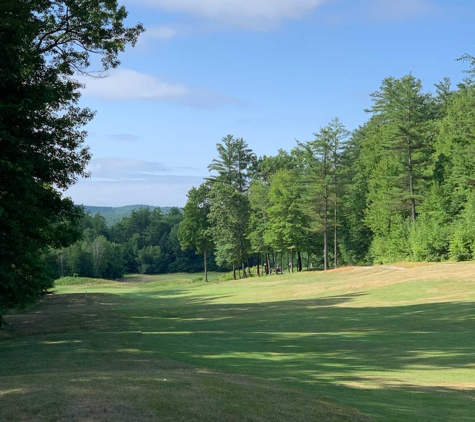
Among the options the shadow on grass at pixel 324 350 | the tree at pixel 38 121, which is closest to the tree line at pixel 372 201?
the shadow on grass at pixel 324 350

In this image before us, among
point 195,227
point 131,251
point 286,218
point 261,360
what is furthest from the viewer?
point 131,251

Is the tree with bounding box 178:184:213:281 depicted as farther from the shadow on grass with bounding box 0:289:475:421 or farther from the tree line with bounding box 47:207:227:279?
the shadow on grass with bounding box 0:289:475:421

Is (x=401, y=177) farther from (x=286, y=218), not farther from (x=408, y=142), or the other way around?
(x=286, y=218)

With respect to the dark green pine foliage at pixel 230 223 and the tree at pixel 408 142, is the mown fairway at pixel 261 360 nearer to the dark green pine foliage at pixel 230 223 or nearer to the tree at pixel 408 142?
the tree at pixel 408 142

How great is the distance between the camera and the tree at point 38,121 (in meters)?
14.6

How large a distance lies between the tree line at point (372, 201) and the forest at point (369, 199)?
0.13 metres

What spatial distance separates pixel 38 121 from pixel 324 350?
11581 mm

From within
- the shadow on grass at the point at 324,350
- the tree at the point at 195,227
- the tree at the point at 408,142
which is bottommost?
the shadow on grass at the point at 324,350

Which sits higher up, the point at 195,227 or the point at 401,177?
the point at 401,177

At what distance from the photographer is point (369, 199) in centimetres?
6712

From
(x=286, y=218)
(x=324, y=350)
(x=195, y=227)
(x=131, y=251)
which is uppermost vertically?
(x=286, y=218)

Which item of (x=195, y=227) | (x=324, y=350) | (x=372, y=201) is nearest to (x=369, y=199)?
(x=372, y=201)

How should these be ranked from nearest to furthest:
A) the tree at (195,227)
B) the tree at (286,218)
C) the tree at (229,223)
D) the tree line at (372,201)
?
the tree line at (372,201) → the tree at (286,218) → the tree at (229,223) → the tree at (195,227)

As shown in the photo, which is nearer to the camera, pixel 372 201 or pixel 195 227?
pixel 372 201
